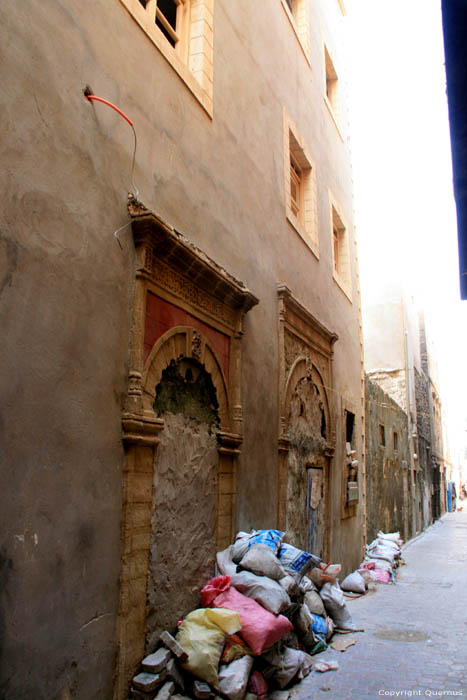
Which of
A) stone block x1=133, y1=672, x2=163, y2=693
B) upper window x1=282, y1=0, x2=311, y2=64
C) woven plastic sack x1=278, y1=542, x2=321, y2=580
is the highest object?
upper window x1=282, y1=0, x2=311, y2=64

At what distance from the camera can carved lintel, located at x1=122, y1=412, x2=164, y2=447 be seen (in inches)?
143

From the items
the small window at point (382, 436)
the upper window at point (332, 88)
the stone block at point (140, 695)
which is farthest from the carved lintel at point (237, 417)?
the small window at point (382, 436)

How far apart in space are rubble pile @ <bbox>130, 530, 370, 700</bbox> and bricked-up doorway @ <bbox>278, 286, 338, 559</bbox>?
49.5 inches

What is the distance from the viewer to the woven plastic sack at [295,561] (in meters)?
5.00

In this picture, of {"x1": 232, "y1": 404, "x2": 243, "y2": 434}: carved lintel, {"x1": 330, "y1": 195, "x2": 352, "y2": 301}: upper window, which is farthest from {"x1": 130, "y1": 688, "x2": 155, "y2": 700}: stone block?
{"x1": 330, "y1": 195, "x2": 352, "y2": 301}: upper window

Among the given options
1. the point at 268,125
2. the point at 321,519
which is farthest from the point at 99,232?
the point at 321,519

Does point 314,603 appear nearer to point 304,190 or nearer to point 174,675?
point 174,675

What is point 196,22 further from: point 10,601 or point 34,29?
point 10,601

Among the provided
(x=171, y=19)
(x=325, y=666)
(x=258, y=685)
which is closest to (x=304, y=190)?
(x=171, y=19)

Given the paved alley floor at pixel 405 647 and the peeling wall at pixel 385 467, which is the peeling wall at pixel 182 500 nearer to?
the paved alley floor at pixel 405 647

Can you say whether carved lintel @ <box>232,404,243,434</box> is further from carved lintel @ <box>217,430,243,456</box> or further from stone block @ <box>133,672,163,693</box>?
stone block @ <box>133,672,163,693</box>

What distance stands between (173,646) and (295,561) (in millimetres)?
1667

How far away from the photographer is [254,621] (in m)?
4.07

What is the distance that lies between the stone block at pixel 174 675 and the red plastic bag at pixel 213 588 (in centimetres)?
70
